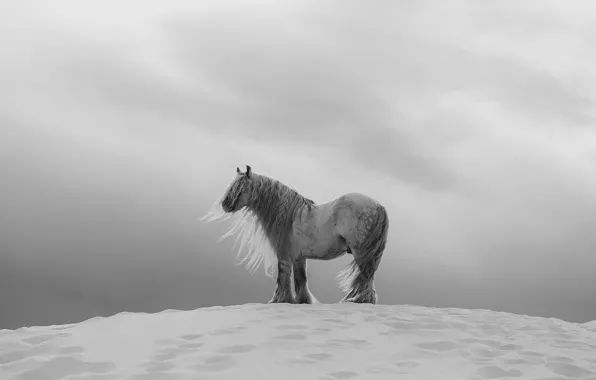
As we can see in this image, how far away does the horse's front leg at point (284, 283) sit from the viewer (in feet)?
21.6

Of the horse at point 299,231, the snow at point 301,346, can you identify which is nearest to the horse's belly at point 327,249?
the horse at point 299,231

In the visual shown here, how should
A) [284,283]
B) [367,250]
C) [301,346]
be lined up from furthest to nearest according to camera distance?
[284,283] → [367,250] → [301,346]

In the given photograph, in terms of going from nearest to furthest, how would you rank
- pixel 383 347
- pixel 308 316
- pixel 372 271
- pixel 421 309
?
pixel 383 347, pixel 308 316, pixel 421 309, pixel 372 271

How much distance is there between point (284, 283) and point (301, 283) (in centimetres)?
21

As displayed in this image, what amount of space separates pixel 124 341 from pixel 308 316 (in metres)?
1.67

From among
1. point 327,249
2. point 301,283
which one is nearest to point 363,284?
point 327,249

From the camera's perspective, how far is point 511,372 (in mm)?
4262

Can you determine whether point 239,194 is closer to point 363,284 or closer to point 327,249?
point 327,249

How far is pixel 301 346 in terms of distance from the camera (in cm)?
461

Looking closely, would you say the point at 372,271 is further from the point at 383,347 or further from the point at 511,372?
the point at 511,372

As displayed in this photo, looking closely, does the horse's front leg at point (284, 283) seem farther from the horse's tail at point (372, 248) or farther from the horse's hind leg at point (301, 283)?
the horse's tail at point (372, 248)

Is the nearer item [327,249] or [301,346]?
[301,346]

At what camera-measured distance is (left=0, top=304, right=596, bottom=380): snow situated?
419 cm

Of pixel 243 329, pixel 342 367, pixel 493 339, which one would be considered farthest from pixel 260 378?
pixel 493 339
